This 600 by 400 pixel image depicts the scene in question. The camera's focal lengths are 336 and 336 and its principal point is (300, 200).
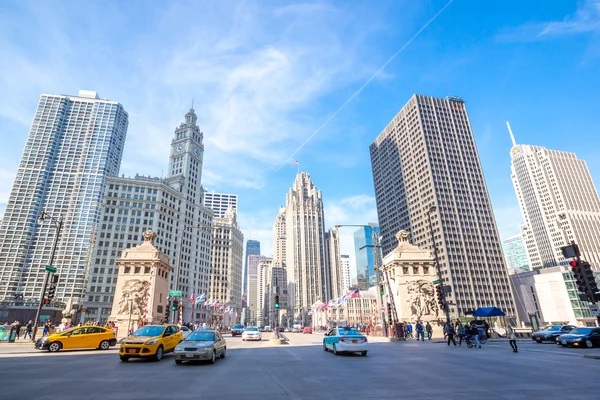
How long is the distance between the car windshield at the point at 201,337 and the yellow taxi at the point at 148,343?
5.95 feet

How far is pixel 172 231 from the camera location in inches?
4380

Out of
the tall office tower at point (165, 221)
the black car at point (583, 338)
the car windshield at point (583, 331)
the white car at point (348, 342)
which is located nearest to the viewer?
the white car at point (348, 342)

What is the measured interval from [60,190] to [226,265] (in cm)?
7609

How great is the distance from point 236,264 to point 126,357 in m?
147

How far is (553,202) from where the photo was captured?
566 feet

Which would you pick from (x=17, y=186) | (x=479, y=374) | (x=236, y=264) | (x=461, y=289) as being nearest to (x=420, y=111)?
(x=461, y=289)

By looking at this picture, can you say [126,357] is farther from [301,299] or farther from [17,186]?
[301,299]

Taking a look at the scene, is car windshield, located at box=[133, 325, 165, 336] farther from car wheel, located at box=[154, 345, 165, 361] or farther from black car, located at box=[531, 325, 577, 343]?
black car, located at box=[531, 325, 577, 343]

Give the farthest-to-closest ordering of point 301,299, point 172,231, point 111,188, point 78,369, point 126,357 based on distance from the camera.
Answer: point 301,299, point 172,231, point 111,188, point 126,357, point 78,369

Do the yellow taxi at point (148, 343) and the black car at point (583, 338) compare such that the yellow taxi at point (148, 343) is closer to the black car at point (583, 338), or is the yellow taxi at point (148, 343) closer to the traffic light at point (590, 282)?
the traffic light at point (590, 282)

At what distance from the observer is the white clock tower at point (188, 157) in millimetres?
123562

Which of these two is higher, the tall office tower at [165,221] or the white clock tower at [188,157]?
the white clock tower at [188,157]

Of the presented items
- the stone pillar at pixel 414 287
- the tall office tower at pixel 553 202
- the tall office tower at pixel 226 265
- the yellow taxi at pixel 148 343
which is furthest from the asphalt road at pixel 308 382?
the tall office tower at pixel 553 202

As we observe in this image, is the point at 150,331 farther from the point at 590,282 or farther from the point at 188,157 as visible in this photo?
the point at 188,157
